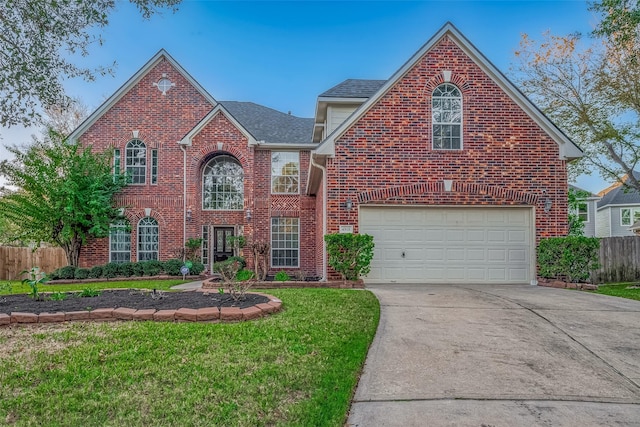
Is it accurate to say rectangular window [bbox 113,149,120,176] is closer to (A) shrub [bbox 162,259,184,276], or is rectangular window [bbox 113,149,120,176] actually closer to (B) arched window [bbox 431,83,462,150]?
(A) shrub [bbox 162,259,184,276]

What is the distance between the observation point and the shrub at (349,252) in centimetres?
977

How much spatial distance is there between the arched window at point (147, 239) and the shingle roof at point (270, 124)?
5.52 m

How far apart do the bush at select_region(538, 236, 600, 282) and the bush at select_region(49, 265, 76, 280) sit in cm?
1494

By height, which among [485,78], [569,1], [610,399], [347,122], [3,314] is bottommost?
[610,399]

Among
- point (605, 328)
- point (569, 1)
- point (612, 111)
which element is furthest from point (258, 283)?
point (612, 111)

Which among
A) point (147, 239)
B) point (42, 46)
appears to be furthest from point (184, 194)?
point (42, 46)

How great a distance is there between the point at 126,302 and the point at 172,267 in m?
8.37

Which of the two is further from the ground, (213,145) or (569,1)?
(569,1)

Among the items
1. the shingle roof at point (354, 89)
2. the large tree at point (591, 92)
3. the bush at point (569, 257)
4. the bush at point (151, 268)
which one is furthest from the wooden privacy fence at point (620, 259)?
the bush at point (151, 268)

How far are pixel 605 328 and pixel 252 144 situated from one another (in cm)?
1312

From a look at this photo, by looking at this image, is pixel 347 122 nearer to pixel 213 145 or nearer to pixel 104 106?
pixel 213 145

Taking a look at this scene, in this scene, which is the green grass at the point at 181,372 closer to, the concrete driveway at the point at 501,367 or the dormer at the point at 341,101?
the concrete driveway at the point at 501,367

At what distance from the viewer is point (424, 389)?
3438 mm

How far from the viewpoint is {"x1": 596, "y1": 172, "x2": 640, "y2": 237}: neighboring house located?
28.9m
